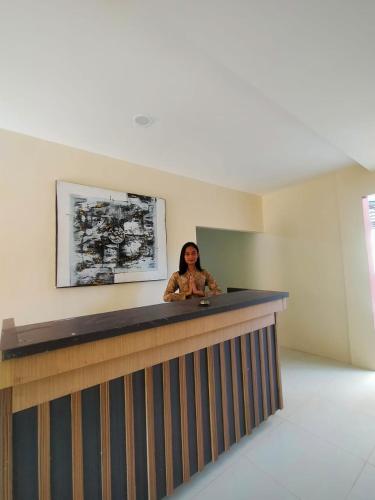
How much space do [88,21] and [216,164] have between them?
1823 mm

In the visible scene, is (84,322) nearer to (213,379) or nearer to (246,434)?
(213,379)

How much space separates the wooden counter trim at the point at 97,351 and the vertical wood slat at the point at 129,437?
21cm

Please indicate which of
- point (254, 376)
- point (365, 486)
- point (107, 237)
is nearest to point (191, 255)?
point (107, 237)

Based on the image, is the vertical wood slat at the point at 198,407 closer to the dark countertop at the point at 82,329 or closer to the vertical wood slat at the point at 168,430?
the vertical wood slat at the point at 168,430

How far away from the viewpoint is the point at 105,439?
102cm

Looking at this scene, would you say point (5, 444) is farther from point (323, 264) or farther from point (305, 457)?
point (323, 264)

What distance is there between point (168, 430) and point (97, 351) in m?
0.69

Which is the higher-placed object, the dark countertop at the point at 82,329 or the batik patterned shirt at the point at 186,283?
the batik patterned shirt at the point at 186,283

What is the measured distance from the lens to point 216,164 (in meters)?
2.67

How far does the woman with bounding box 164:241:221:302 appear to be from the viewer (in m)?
2.15

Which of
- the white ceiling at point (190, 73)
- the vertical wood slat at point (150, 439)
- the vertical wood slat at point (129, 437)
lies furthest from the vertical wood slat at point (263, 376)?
the white ceiling at point (190, 73)

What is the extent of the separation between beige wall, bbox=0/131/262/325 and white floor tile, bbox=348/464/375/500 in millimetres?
2017

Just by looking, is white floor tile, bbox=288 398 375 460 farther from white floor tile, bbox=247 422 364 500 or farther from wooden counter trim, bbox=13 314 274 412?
wooden counter trim, bbox=13 314 274 412

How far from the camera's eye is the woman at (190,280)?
7.06 ft
